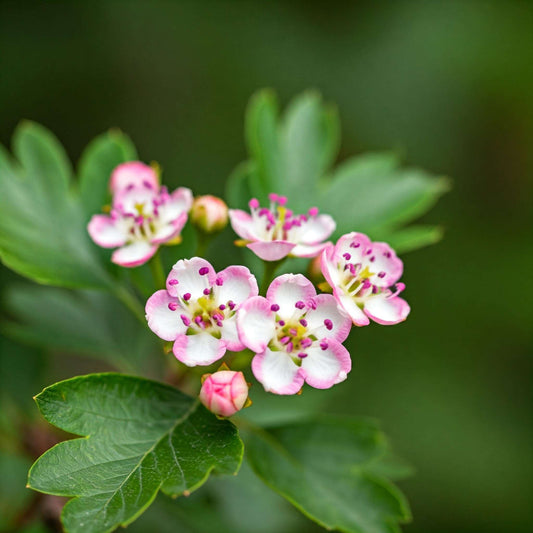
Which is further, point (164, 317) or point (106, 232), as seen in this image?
point (106, 232)

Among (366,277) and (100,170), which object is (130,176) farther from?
(366,277)

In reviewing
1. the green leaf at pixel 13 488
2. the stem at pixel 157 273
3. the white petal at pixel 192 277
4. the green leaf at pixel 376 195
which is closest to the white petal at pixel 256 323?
the white petal at pixel 192 277

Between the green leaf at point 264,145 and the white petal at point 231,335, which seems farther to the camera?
the green leaf at point 264,145

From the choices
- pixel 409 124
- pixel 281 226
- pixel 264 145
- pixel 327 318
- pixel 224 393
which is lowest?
pixel 224 393

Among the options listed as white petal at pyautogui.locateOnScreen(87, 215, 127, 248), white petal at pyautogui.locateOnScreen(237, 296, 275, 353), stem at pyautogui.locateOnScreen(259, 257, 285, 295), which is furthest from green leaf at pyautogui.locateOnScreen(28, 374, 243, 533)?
white petal at pyautogui.locateOnScreen(87, 215, 127, 248)

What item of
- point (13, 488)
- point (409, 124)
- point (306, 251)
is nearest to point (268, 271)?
point (306, 251)

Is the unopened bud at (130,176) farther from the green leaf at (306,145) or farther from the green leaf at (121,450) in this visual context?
the green leaf at (121,450)

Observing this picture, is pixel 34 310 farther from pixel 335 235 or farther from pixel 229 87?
pixel 229 87
